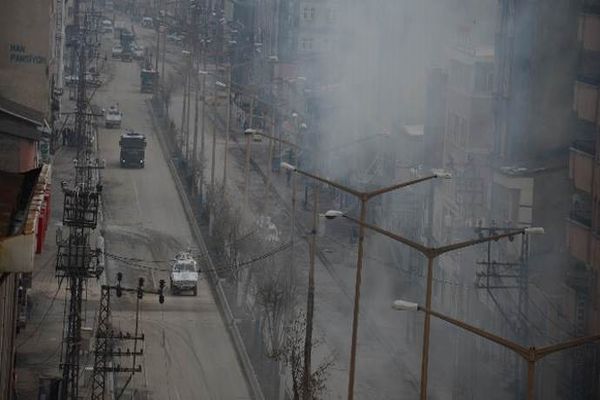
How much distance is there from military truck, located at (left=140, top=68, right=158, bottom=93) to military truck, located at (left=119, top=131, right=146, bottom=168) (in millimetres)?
24110

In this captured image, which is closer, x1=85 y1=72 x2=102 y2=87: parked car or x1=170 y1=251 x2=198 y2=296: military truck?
x1=170 y1=251 x2=198 y2=296: military truck

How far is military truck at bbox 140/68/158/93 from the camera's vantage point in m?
94.6

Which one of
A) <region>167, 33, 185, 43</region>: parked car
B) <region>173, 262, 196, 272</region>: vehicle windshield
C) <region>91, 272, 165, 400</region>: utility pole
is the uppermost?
<region>167, 33, 185, 43</region>: parked car

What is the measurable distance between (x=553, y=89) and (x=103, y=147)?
33.6 m

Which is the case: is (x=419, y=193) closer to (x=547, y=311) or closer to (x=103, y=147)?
(x=547, y=311)

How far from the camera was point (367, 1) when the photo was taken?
72062mm

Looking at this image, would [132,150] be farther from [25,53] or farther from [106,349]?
[106,349]

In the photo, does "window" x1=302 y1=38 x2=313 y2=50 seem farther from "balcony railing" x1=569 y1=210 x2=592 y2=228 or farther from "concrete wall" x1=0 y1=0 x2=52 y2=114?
"concrete wall" x1=0 y1=0 x2=52 y2=114

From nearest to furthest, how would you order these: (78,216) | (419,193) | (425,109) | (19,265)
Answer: (19,265) → (78,216) → (419,193) → (425,109)

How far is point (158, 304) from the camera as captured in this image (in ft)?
158

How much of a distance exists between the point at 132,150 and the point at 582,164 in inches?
1326

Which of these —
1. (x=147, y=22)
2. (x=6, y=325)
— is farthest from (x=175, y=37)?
(x=6, y=325)

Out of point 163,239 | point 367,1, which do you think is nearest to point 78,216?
point 163,239

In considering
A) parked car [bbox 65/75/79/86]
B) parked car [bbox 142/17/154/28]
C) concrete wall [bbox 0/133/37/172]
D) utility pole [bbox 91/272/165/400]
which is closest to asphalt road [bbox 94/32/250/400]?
utility pole [bbox 91/272/165/400]
